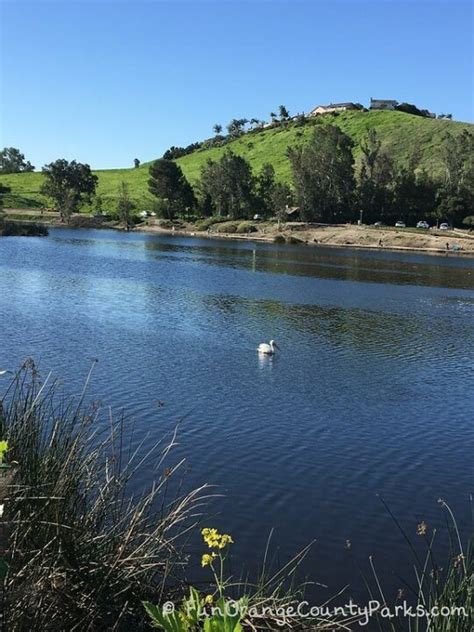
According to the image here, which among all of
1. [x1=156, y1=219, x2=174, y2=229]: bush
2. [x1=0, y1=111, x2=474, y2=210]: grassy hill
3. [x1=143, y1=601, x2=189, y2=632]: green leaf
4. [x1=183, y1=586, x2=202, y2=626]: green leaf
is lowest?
[x1=183, y1=586, x2=202, y2=626]: green leaf

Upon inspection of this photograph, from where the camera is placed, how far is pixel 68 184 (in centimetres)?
16675

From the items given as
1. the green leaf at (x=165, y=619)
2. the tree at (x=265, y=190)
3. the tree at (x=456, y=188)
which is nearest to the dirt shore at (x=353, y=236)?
the tree at (x=456, y=188)

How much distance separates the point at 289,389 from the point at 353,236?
4085 inches

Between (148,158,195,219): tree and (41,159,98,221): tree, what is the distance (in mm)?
18815

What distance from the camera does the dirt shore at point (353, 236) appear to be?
11669cm

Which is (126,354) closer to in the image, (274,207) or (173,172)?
(274,207)

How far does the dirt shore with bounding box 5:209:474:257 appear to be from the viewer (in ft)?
383

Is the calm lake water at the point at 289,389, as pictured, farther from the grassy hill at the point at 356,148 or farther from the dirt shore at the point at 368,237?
the grassy hill at the point at 356,148

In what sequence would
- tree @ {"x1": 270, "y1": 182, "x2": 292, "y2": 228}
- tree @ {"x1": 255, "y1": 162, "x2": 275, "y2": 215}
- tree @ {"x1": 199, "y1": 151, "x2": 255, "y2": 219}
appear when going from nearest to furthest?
tree @ {"x1": 270, "y1": 182, "x2": 292, "y2": 228} < tree @ {"x1": 199, "y1": 151, "x2": 255, "y2": 219} < tree @ {"x1": 255, "y1": 162, "x2": 275, "y2": 215}

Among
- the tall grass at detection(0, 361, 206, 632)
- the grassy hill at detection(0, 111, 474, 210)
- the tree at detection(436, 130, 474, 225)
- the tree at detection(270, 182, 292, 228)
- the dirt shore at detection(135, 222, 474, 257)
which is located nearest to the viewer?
the tall grass at detection(0, 361, 206, 632)

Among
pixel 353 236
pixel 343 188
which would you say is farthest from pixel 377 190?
pixel 353 236

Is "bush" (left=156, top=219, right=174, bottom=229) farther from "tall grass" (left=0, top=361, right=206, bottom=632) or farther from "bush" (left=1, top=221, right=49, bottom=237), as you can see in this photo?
"tall grass" (left=0, top=361, right=206, bottom=632)

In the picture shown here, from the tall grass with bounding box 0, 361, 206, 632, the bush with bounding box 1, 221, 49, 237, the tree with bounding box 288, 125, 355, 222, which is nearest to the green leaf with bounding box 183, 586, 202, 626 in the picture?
the tall grass with bounding box 0, 361, 206, 632

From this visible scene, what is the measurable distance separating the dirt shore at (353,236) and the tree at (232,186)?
30.1 ft
